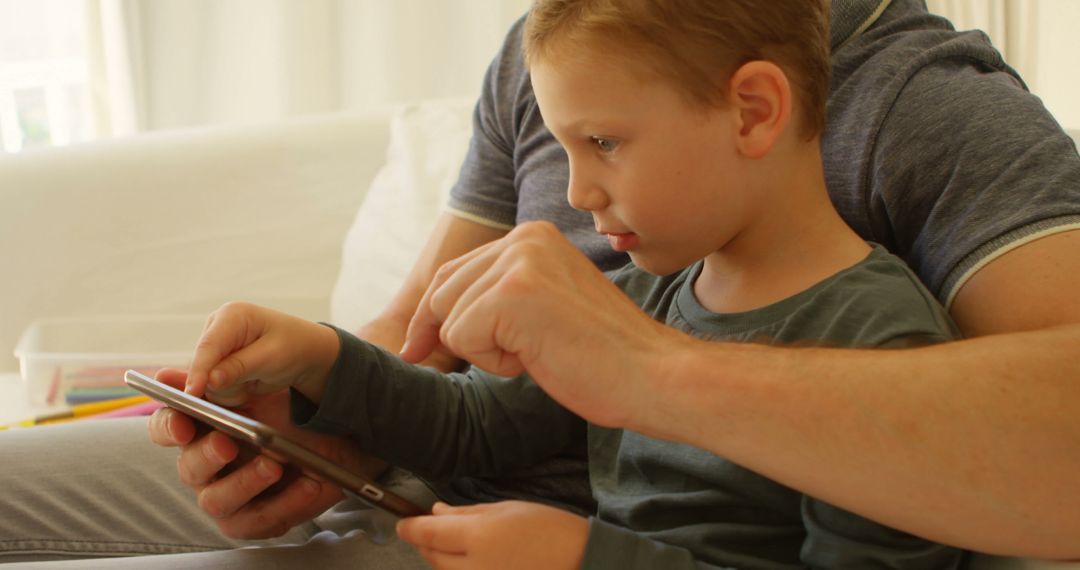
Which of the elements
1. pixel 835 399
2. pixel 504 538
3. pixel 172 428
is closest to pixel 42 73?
pixel 172 428

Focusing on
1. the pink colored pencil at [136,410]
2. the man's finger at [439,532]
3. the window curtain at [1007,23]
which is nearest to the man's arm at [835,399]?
the man's finger at [439,532]

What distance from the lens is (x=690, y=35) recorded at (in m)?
0.78

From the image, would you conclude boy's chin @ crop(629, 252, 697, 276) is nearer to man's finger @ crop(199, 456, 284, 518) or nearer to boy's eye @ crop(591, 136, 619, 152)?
boy's eye @ crop(591, 136, 619, 152)

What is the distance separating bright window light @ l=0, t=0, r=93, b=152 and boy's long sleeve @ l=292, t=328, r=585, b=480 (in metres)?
1.60

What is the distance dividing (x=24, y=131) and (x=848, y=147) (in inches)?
76.6

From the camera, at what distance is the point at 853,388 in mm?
651

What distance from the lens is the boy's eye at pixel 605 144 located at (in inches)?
31.3

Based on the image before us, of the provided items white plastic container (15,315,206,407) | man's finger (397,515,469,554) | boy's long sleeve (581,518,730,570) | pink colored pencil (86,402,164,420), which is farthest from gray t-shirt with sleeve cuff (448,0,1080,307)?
white plastic container (15,315,206,407)

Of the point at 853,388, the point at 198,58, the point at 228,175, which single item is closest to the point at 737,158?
the point at 853,388

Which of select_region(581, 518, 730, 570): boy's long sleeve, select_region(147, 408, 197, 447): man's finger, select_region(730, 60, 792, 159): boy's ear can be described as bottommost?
select_region(147, 408, 197, 447): man's finger

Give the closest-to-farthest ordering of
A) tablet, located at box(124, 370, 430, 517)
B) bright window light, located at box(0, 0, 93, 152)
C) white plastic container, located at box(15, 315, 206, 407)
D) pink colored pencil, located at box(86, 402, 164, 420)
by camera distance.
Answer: tablet, located at box(124, 370, 430, 517) < pink colored pencil, located at box(86, 402, 164, 420) < white plastic container, located at box(15, 315, 206, 407) < bright window light, located at box(0, 0, 93, 152)

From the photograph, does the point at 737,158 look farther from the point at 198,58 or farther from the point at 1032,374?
the point at 198,58

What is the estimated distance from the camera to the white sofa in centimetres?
155

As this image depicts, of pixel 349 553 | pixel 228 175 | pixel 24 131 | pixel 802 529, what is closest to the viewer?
pixel 802 529
